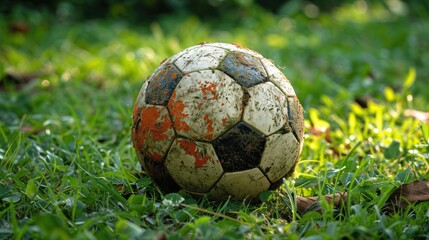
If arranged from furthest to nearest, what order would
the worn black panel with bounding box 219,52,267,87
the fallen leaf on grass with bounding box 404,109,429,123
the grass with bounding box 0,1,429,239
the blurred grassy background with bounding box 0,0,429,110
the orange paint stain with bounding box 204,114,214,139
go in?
the blurred grassy background with bounding box 0,0,429,110
the fallen leaf on grass with bounding box 404,109,429,123
the worn black panel with bounding box 219,52,267,87
the orange paint stain with bounding box 204,114,214,139
the grass with bounding box 0,1,429,239

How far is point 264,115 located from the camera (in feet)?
7.86

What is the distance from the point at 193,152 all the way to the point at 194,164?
0.06m

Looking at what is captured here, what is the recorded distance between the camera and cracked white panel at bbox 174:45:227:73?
8.09ft

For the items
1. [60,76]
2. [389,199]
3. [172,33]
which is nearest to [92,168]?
[389,199]

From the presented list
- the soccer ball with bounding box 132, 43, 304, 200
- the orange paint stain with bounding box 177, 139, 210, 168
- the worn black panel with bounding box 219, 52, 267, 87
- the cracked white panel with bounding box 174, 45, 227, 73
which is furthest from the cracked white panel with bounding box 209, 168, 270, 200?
the cracked white panel with bounding box 174, 45, 227, 73

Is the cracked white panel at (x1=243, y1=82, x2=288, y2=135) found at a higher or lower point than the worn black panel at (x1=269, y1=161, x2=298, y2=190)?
higher

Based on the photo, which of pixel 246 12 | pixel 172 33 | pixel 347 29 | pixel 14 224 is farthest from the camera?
pixel 246 12

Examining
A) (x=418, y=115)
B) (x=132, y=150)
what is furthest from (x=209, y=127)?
(x=418, y=115)

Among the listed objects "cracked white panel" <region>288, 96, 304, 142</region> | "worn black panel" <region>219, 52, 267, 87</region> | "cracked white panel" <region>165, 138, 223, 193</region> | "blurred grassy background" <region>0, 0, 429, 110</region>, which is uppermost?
"worn black panel" <region>219, 52, 267, 87</region>

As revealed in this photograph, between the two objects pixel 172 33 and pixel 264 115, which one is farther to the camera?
pixel 172 33

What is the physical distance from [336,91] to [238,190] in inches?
91.5

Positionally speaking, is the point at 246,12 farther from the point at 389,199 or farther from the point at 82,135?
the point at 389,199

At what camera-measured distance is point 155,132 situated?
95.0 inches

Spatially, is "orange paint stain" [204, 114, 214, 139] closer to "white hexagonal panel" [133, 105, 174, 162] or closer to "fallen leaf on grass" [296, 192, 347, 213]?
"white hexagonal panel" [133, 105, 174, 162]
